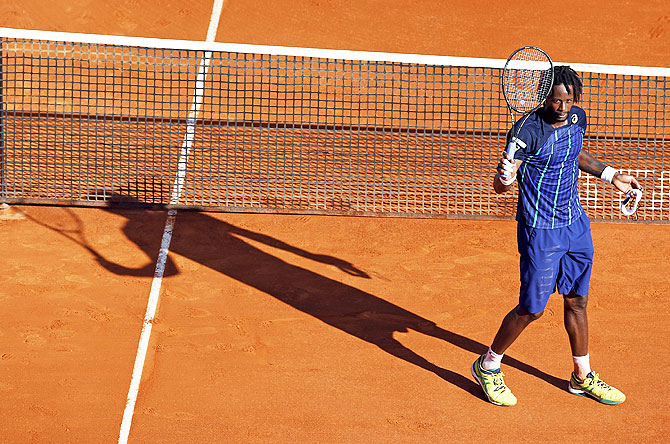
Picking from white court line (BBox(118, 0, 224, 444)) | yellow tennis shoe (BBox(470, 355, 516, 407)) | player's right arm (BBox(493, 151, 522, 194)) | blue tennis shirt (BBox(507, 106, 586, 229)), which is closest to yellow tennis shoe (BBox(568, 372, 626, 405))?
yellow tennis shoe (BBox(470, 355, 516, 407))

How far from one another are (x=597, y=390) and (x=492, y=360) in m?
0.82

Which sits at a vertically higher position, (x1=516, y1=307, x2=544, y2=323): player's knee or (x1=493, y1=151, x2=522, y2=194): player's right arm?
(x1=493, y1=151, x2=522, y2=194): player's right arm

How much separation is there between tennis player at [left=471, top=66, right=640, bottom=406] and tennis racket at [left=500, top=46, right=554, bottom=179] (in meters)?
0.07

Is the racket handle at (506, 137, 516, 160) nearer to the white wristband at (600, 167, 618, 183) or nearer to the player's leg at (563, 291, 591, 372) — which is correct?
the white wristband at (600, 167, 618, 183)

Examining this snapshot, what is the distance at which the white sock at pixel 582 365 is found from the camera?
6.99m

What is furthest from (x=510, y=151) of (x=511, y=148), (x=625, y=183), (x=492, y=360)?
(x=492, y=360)

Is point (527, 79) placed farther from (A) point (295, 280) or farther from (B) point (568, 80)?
(A) point (295, 280)

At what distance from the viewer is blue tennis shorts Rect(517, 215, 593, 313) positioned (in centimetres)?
657

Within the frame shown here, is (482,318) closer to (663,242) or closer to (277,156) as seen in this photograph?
(663,242)

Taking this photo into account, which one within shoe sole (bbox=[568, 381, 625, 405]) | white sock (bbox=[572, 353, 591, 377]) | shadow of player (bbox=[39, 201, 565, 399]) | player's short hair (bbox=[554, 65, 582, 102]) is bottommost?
shoe sole (bbox=[568, 381, 625, 405])

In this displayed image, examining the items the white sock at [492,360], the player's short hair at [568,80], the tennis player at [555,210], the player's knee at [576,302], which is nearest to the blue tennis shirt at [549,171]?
the tennis player at [555,210]

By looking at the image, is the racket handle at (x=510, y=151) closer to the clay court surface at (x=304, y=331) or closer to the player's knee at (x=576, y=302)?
the player's knee at (x=576, y=302)

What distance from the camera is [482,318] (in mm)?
8289

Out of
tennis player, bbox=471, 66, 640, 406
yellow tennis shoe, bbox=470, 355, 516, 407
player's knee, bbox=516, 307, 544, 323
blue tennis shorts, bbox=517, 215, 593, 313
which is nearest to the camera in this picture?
tennis player, bbox=471, 66, 640, 406
